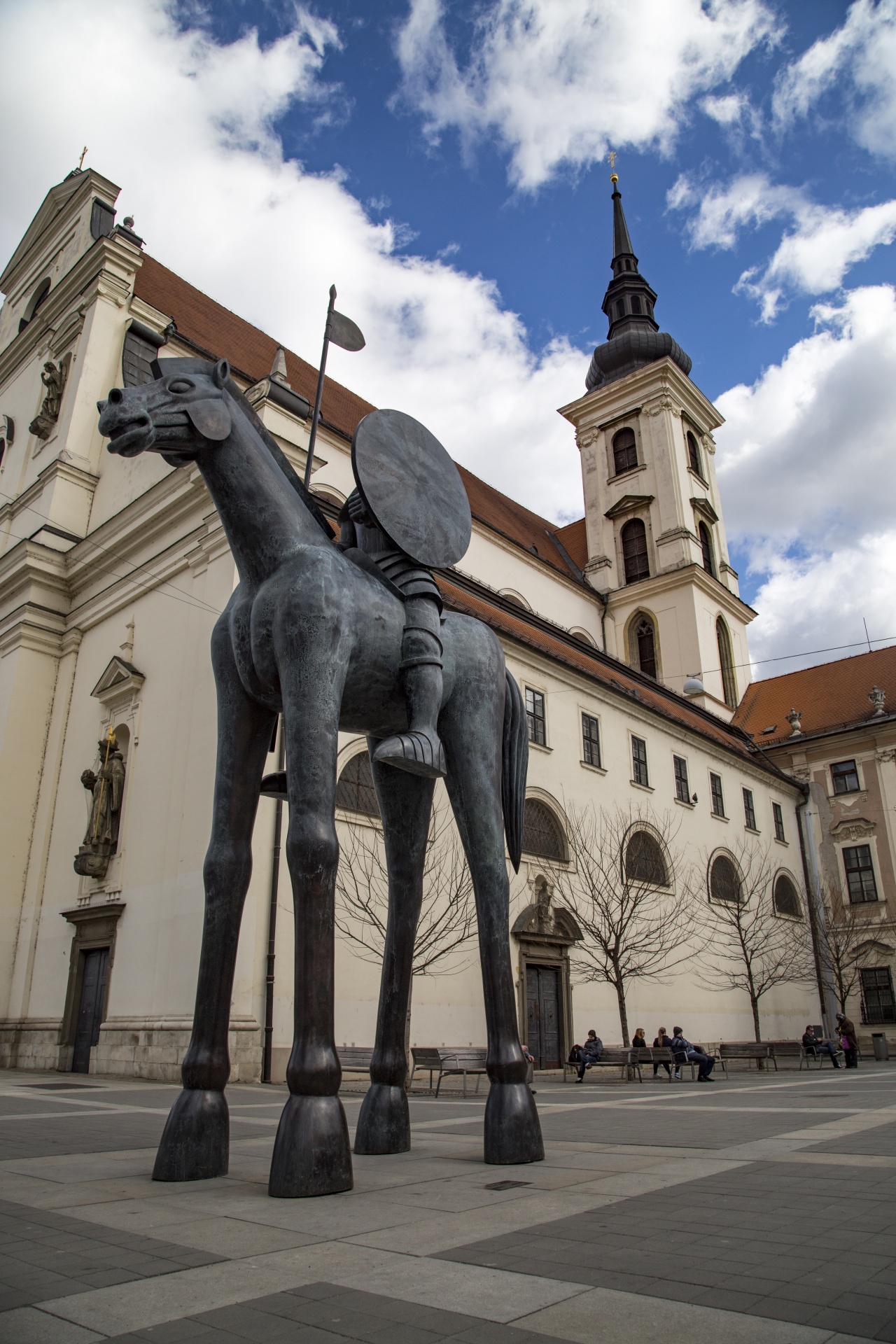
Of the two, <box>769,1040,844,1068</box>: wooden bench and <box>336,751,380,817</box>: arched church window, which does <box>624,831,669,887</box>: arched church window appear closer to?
<box>769,1040,844,1068</box>: wooden bench

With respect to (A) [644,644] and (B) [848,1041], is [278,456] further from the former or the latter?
(A) [644,644]

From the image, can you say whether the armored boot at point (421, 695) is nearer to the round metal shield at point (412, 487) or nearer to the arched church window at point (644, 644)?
the round metal shield at point (412, 487)

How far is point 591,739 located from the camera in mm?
25000

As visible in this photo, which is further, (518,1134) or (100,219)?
(100,219)

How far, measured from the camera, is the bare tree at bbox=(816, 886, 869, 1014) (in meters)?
33.0

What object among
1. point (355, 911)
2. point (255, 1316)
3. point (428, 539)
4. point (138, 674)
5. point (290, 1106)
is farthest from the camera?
point (138, 674)

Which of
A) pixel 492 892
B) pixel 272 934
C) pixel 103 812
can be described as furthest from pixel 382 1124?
pixel 103 812

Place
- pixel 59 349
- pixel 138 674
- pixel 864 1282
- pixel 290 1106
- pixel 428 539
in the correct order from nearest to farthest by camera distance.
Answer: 1. pixel 864 1282
2. pixel 290 1106
3. pixel 428 539
4. pixel 138 674
5. pixel 59 349

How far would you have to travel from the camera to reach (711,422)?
47.8 m

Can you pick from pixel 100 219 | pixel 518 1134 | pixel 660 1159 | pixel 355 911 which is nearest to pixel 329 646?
pixel 518 1134

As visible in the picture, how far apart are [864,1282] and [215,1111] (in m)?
3.12

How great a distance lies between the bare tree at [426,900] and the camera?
16469mm

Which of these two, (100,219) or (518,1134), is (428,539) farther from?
(100,219)

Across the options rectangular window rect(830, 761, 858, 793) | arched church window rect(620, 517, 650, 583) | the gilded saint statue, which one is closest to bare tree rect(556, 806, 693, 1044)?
the gilded saint statue
